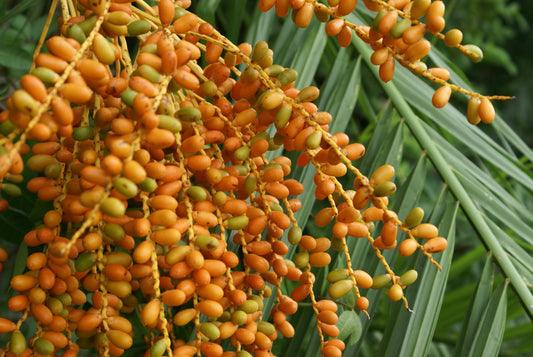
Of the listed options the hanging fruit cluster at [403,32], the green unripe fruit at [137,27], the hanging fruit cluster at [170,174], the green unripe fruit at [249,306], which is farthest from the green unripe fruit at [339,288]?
the green unripe fruit at [137,27]

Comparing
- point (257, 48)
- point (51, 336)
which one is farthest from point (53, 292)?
point (257, 48)

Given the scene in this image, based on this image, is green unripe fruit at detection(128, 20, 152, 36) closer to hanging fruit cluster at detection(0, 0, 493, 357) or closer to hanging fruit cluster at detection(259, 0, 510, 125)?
hanging fruit cluster at detection(0, 0, 493, 357)

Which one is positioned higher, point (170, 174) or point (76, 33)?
point (76, 33)

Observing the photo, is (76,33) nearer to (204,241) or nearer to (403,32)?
(204,241)

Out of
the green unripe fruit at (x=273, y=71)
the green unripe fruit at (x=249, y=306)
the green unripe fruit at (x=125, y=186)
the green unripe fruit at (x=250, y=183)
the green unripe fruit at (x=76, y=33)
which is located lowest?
the green unripe fruit at (x=249, y=306)

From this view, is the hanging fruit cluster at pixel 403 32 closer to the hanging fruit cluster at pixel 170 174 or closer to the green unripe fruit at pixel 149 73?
the hanging fruit cluster at pixel 170 174

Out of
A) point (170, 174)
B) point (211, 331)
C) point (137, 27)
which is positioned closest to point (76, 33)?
point (137, 27)

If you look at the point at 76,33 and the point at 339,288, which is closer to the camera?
the point at 76,33

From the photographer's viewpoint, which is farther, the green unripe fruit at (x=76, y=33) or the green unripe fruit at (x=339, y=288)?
the green unripe fruit at (x=339, y=288)
